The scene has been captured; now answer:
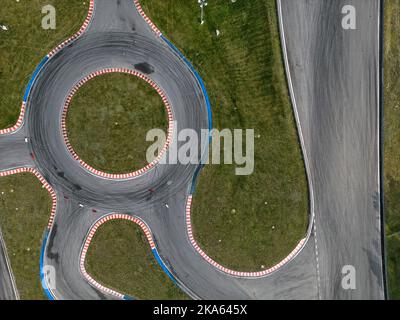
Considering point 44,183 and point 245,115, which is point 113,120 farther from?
point 245,115

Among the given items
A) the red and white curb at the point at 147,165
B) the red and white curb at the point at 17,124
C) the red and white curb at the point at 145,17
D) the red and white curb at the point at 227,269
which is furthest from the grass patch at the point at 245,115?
the red and white curb at the point at 17,124

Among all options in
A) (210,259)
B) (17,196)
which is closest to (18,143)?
(17,196)

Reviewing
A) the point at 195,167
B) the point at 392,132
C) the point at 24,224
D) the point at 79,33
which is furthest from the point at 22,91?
the point at 392,132

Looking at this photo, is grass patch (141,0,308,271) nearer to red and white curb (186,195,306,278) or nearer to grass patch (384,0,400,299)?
red and white curb (186,195,306,278)

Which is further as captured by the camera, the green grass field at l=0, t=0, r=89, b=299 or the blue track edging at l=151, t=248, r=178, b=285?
the blue track edging at l=151, t=248, r=178, b=285

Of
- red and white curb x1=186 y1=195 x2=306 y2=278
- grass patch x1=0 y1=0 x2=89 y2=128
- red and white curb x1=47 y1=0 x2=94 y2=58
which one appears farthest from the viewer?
red and white curb x1=186 y1=195 x2=306 y2=278

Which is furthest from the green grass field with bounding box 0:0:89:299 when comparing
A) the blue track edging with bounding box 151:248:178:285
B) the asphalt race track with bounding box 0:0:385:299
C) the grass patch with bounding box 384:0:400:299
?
the grass patch with bounding box 384:0:400:299

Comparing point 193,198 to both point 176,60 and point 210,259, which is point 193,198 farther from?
point 176,60
